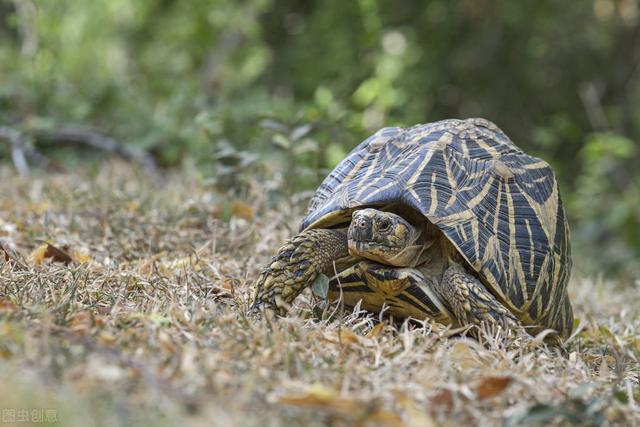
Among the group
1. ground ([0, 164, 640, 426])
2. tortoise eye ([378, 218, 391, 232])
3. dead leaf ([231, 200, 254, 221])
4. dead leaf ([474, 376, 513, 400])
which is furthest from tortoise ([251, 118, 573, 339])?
dead leaf ([231, 200, 254, 221])

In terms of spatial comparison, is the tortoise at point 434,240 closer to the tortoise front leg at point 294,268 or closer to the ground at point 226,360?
the tortoise front leg at point 294,268

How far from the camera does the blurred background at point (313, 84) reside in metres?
5.90

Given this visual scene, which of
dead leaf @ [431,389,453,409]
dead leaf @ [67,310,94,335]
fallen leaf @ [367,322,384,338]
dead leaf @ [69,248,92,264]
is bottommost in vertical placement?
dead leaf @ [69,248,92,264]

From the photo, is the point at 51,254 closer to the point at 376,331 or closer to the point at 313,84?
the point at 376,331

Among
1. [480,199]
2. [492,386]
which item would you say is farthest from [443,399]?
[480,199]

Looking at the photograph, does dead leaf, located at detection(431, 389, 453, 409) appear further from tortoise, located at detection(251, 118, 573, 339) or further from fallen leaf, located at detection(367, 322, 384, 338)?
tortoise, located at detection(251, 118, 573, 339)

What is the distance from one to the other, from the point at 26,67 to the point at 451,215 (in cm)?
626

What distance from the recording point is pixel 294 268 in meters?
2.76

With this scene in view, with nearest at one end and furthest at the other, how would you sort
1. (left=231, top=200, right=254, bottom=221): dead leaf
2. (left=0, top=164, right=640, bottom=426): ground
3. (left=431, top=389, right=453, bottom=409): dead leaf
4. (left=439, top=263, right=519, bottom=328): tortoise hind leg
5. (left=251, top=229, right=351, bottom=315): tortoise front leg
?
1. (left=0, top=164, right=640, bottom=426): ground
2. (left=431, top=389, right=453, bottom=409): dead leaf
3. (left=439, top=263, right=519, bottom=328): tortoise hind leg
4. (left=251, top=229, right=351, bottom=315): tortoise front leg
5. (left=231, top=200, right=254, bottom=221): dead leaf

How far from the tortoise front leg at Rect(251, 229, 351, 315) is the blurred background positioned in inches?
74.5

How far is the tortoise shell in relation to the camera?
2.73 metres

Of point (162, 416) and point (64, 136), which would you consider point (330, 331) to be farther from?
A: point (64, 136)

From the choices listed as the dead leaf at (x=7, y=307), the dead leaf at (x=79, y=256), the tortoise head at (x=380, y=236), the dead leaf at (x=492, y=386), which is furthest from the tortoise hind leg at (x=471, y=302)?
the dead leaf at (x=79, y=256)

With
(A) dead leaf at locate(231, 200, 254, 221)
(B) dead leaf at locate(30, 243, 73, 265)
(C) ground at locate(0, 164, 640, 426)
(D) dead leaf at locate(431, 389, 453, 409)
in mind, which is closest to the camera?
(C) ground at locate(0, 164, 640, 426)
